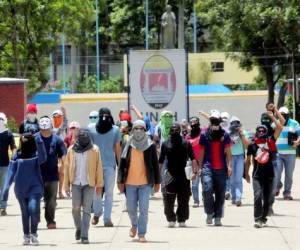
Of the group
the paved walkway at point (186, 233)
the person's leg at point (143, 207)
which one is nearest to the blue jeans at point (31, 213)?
the paved walkway at point (186, 233)

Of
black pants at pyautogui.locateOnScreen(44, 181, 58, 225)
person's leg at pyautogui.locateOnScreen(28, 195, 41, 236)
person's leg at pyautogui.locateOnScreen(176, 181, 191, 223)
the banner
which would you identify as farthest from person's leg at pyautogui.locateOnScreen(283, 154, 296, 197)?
the banner

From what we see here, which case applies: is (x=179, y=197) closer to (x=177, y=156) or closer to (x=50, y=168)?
(x=177, y=156)

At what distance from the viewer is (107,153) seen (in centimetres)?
1530

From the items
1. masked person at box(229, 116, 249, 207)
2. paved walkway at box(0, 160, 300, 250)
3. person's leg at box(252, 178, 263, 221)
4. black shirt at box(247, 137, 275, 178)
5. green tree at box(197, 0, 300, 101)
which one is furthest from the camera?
green tree at box(197, 0, 300, 101)

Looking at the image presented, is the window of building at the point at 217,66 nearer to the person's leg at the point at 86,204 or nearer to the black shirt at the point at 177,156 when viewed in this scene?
the black shirt at the point at 177,156

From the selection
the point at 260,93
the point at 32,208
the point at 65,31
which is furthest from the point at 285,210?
the point at 260,93

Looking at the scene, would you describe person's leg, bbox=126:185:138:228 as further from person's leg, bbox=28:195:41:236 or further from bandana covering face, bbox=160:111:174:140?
bandana covering face, bbox=160:111:174:140

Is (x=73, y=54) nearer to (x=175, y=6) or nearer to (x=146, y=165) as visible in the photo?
(x=175, y=6)

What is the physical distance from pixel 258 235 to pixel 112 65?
81934 millimetres

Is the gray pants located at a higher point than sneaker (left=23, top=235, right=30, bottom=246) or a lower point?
higher

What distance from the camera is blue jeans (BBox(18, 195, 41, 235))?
13156 mm

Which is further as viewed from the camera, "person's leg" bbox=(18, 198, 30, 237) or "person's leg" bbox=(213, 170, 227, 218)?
"person's leg" bbox=(213, 170, 227, 218)

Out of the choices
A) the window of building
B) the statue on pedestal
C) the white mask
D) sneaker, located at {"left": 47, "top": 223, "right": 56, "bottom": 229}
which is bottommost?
sneaker, located at {"left": 47, "top": 223, "right": 56, "bottom": 229}

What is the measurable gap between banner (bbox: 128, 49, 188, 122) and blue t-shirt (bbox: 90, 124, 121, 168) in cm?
1398
